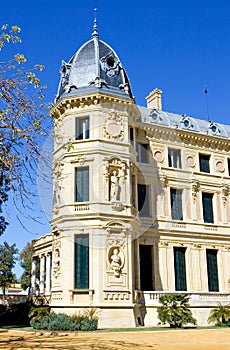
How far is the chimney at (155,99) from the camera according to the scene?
35.8 meters

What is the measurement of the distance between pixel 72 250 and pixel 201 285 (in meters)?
10.3

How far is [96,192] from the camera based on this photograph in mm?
24359

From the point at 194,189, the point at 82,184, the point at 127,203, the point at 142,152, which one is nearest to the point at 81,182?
the point at 82,184

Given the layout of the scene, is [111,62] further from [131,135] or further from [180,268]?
[180,268]

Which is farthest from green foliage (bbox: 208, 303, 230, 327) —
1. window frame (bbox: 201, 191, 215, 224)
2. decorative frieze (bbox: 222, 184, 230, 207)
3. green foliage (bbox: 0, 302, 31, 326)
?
green foliage (bbox: 0, 302, 31, 326)

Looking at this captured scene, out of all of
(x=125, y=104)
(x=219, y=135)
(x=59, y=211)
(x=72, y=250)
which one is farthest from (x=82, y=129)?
(x=219, y=135)

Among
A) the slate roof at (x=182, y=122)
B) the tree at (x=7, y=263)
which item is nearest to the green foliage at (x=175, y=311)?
the slate roof at (x=182, y=122)

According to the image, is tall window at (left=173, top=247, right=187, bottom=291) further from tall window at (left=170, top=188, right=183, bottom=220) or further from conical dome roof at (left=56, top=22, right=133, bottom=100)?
conical dome roof at (left=56, top=22, right=133, bottom=100)

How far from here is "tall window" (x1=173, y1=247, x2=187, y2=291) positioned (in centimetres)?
2847

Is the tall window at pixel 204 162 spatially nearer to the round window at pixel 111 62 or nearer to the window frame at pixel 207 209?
the window frame at pixel 207 209

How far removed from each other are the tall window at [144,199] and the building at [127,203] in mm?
74

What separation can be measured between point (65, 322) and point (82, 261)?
145 inches

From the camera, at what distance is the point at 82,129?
85.7ft

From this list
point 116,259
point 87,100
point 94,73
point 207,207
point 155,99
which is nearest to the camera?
point 116,259
